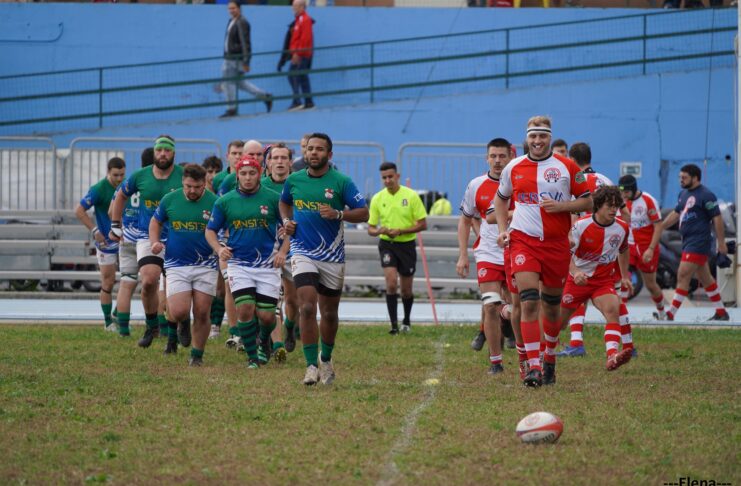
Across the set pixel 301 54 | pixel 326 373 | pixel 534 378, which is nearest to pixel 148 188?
pixel 326 373

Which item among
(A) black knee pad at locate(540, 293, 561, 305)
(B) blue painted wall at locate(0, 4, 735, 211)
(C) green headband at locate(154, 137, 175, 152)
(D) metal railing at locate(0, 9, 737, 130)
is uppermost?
(D) metal railing at locate(0, 9, 737, 130)

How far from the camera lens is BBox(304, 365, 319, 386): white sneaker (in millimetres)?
10398

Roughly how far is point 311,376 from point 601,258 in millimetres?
3356

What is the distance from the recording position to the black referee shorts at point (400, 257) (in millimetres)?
Answer: 16719

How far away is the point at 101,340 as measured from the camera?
14.5 m

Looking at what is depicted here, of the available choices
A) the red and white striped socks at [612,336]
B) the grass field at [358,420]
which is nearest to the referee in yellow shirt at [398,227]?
the grass field at [358,420]

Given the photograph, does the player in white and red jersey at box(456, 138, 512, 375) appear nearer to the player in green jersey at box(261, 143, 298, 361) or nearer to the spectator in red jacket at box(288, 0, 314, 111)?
the player in green jersey at box(261, 143, 298, 361)

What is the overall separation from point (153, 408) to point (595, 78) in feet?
68.1

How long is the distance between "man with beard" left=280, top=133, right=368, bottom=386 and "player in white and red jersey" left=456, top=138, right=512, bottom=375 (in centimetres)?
183

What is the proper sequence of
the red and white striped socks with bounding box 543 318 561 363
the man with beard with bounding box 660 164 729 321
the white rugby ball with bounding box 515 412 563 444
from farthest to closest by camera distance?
the man with beard with bounding box 660 164 729 321
the red and white striped socks with bounding box 543 318 561 363
the white rugby ball with bounding box 515 412 563 444

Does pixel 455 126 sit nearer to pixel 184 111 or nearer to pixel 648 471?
pixel 184 111

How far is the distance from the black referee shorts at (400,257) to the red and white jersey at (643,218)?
3138 millimetres

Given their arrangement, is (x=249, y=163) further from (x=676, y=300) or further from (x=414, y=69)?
(x=414, y=69)

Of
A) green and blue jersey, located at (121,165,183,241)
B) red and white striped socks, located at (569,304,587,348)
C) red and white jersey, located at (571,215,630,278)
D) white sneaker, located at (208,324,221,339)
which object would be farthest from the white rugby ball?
white sneaker, located at (208,324,221,339)
